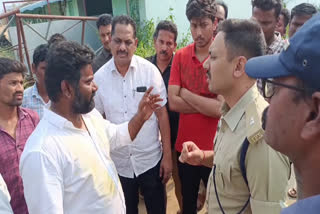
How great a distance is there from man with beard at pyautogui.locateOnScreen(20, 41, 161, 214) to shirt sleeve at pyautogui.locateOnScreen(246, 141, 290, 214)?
864 millimetres

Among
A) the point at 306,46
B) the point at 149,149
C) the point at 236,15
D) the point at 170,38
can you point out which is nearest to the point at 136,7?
the point at 236,15

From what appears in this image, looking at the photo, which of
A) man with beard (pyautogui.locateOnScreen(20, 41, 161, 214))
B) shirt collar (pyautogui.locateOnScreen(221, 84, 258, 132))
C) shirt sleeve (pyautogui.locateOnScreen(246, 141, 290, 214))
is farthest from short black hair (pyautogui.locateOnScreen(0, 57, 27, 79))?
shirt sleeve (pyautogui.locateOnScreen(246, 141, 290, 214))

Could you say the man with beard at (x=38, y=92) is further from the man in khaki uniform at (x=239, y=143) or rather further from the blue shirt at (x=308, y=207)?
the blue shirt at (x=308, y=207)

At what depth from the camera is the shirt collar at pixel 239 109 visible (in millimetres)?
1622

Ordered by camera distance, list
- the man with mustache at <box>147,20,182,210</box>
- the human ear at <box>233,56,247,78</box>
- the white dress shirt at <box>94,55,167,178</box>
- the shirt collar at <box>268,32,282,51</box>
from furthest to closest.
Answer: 1. the man with mustache at <box>147,20,182,210</box>
2. the shirt collar at <box>268,32,282,51</box>
3. the white dress shirt at <box>94,55,167,178</box>
4. the human ear at <box>233,56,247,78</box>

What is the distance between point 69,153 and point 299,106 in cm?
125

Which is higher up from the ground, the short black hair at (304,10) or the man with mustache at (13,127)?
the short black hair at (304,10)

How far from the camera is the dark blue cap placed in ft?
2.48

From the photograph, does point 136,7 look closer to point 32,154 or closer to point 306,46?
point 32,154

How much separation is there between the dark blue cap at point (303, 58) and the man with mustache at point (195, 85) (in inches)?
66.1

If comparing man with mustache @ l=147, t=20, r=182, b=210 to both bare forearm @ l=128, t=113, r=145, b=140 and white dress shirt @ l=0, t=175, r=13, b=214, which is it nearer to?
bare forearm @ l=128, t=113, r=145, b=140

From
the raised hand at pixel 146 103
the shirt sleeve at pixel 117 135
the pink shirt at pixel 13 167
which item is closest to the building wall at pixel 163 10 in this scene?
the raised hand at pixel 146 103

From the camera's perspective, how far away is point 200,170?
9.07 feet

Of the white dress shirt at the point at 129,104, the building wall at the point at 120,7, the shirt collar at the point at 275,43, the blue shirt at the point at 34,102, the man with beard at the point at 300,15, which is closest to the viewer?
the white dress shirt at the point at 129,104
